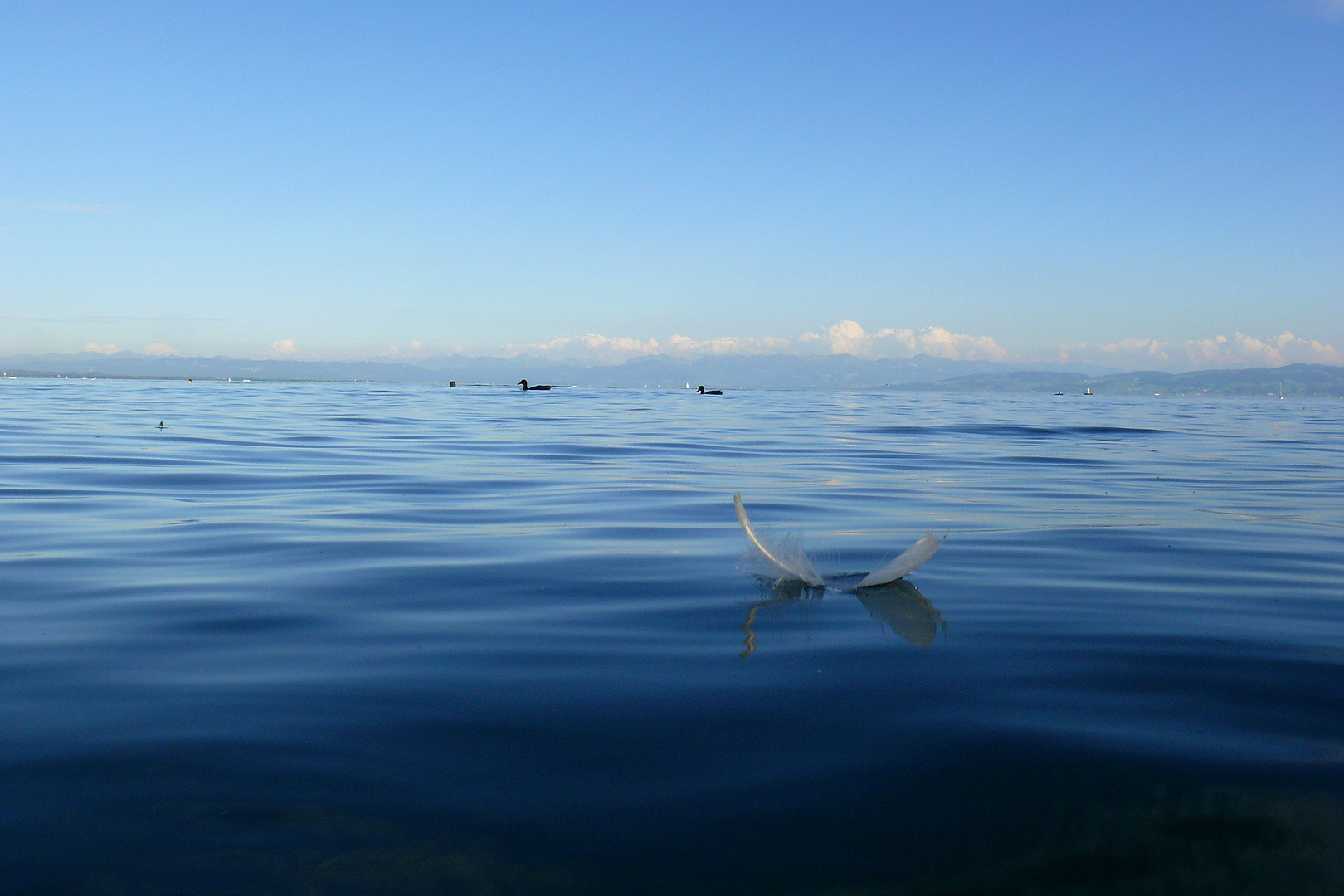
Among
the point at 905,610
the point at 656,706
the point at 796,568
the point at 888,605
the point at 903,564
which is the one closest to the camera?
the point at 656,706

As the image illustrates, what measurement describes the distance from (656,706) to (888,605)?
8.72 feet

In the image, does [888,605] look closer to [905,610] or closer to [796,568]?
[905,610]

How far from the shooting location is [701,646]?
5223mm

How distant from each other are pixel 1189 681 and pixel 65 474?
593 inches

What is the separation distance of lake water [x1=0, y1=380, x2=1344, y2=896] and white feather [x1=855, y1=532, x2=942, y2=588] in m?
0.10

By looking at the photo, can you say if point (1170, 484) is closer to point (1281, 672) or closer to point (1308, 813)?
point (1281, 672)

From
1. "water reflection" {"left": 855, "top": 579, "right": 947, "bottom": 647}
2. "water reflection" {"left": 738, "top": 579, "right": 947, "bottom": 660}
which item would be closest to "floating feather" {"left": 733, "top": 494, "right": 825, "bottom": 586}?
"water reflection" {"left": 738, "top": 579, "right": 947, "bottom": 660}

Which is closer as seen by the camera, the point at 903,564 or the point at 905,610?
the point at 905,610

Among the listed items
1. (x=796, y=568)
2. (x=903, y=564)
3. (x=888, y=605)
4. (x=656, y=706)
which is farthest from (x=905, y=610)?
(x=656, y=706)

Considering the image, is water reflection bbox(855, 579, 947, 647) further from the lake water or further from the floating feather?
the floating feather

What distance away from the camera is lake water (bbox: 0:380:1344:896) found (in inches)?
113

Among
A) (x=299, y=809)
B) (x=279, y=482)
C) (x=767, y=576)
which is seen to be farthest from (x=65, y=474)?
(x=299, y=809)

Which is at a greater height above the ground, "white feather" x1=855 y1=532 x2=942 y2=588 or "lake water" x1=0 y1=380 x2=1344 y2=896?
"white feather" x1=855 y1=532 x2=942 y2=588

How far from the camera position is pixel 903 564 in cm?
688
